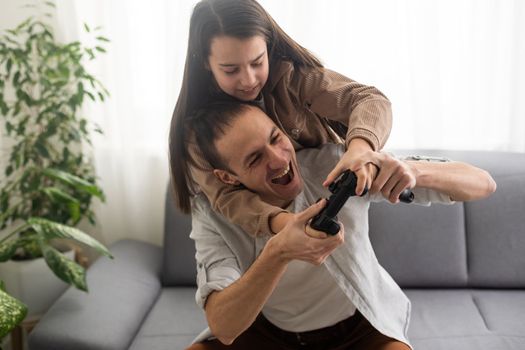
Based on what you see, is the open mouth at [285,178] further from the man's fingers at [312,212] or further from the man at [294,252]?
the man's fingers at [312,212]

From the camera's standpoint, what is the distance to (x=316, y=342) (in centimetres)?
126

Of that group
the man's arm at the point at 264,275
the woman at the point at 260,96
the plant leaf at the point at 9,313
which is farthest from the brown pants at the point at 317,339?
the plant leaf at the point at 9,313

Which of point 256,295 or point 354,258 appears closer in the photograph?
point 256,295

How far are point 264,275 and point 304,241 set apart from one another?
12cm

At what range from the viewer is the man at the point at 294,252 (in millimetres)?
976

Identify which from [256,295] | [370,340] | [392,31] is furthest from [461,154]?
[256,295]

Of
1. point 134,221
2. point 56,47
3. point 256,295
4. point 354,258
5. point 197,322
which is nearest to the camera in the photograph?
point 256,295

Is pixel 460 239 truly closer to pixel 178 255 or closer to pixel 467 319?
pixel 467 319

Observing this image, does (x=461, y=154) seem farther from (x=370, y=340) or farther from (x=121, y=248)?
(x=121, y=248)

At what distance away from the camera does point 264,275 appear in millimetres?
985

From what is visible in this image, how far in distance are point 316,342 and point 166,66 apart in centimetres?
130

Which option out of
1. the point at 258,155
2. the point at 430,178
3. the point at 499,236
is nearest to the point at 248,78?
the point at 258,155

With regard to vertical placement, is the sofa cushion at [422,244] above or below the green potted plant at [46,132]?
below

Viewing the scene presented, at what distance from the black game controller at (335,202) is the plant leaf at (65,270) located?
3.40 feet
